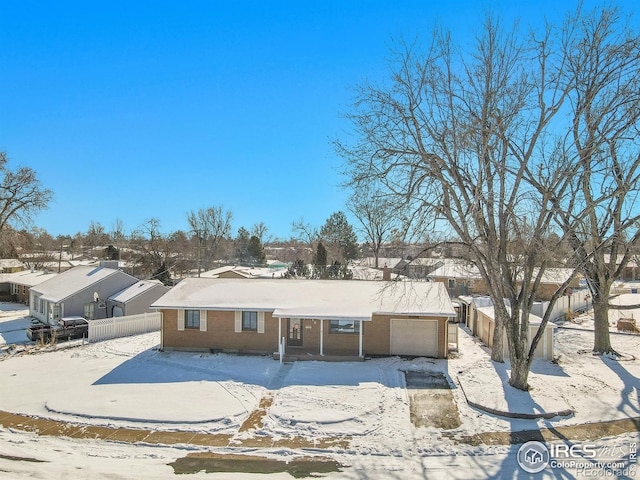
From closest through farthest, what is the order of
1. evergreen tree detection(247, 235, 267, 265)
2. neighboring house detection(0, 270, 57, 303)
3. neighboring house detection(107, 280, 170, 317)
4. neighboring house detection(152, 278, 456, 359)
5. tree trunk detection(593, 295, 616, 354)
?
neighboring house detection(152, 278, 456, 359) → tree trunk detection(593, 295, 616, 354) → neighboring house detection(107, 280, 170, 317) → neighboring house detection(0, 270, 57, 303) → evergreen tree detection(247, 235, 267, 265)

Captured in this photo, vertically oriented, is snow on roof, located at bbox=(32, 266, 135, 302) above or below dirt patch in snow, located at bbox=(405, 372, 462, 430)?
above

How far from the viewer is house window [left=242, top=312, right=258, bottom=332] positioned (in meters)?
17.9

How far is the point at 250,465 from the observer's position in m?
8.68

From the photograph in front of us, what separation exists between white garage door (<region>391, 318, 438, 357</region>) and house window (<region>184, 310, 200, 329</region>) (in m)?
8.48

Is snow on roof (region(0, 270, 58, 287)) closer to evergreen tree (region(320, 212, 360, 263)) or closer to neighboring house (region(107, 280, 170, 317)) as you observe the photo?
neighboring house (region(107, 280, 170, 317))

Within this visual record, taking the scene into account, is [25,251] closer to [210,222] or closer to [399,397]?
[210,222]

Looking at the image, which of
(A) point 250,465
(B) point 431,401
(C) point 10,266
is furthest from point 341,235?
(A) point 250,465

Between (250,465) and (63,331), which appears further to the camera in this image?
(63,331)

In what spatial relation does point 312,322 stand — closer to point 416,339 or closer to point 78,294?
point 416,339

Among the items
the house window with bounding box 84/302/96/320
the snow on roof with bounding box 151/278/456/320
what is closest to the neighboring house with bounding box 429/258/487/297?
the snow on roof with bounding box 151/278/456/320

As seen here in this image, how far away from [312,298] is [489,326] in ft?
27.7

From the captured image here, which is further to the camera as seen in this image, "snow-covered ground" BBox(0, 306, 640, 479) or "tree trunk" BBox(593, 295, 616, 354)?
"tree trunk" BBox(593, 295, 616, 354)

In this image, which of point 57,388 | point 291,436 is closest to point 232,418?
point 291,436

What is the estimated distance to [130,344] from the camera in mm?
19875
